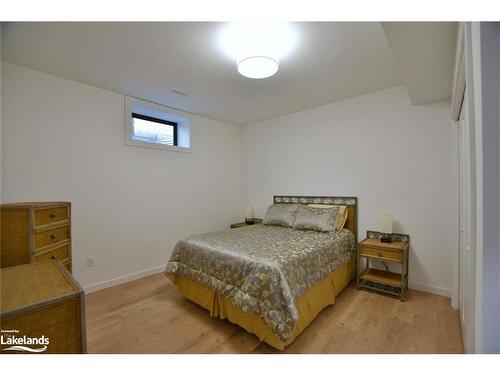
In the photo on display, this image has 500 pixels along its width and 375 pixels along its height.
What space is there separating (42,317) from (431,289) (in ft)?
11.2

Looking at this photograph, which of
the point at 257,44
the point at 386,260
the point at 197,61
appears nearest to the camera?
the point at 257,44

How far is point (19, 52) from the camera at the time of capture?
6.52 ft

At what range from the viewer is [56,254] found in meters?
1.79

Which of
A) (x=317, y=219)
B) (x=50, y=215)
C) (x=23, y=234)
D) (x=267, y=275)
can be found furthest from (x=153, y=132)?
(x=267, y=275)

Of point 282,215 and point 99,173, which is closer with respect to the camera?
point 99,173

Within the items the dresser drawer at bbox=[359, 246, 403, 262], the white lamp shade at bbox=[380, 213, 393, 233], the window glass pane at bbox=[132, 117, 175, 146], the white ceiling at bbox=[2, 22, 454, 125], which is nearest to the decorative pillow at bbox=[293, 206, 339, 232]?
the dresser drawer at bbox=[359, 246, 403, 262]

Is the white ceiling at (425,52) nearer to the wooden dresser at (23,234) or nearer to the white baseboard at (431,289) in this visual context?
the white baseboard at (431,289)

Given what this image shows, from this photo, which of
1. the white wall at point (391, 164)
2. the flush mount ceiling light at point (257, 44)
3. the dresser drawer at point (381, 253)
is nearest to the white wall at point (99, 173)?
the white wall at point (391, 164)

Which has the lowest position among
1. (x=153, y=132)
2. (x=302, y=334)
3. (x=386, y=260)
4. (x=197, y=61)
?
(x=302, y=334)

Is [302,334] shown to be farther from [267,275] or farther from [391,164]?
[391,164]

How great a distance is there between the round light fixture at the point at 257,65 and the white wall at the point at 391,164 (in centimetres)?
168

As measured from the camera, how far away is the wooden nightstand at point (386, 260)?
2.39m

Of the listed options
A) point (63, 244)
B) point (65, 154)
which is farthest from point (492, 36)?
point (65, 154)

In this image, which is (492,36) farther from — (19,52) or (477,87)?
(19,52)
